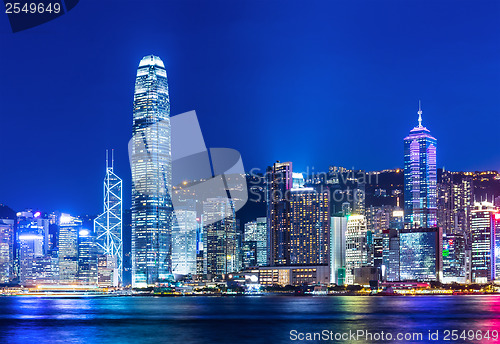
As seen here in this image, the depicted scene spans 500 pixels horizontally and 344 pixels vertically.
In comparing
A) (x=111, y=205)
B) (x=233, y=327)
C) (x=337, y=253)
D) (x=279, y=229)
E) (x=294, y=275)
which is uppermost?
(x=111, y=205)

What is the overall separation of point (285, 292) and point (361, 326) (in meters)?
113

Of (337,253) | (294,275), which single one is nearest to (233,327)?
(294,275)

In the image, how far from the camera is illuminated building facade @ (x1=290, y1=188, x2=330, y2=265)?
19200cm

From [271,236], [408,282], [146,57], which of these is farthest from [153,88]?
[408,282]

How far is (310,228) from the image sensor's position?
19288 cm

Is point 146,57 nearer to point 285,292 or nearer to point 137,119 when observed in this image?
point 137,119

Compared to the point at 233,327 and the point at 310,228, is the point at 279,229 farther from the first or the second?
the point at 233,327

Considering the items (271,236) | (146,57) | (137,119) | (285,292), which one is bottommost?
(285,292)

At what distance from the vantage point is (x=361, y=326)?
225ft

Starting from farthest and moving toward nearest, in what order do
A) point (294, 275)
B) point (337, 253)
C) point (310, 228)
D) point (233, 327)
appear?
point (337, 253), point (310, 228), point (294, 275), point (233, 327)

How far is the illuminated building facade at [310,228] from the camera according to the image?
630 feet

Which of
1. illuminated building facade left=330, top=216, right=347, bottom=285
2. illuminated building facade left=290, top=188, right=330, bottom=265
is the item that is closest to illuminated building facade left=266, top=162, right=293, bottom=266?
illuminated building facade left=290, top=188, right=330, bottom=265

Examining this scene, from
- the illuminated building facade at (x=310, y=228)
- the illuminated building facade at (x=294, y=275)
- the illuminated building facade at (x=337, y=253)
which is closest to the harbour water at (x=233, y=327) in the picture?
the illuminated building facade at (x=294, y=275)

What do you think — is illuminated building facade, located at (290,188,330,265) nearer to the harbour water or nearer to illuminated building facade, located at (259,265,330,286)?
illuminated building facade, located at (259,265,330,286)
